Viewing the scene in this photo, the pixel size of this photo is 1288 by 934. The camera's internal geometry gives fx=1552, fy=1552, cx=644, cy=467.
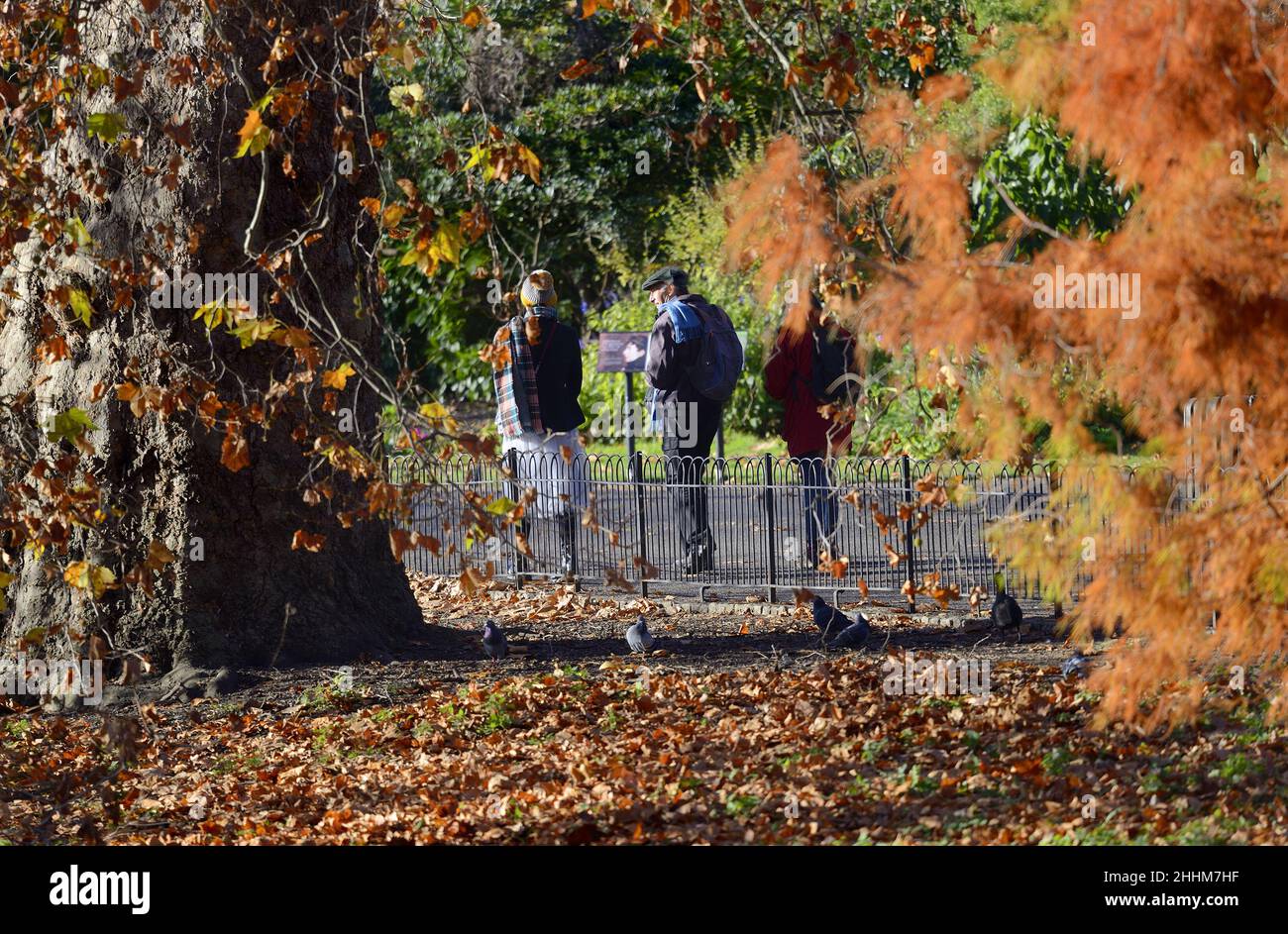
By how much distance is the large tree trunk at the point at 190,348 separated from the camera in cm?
769

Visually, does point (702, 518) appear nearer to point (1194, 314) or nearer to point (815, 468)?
point (815, 468)

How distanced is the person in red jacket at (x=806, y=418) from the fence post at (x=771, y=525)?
219 millimetres

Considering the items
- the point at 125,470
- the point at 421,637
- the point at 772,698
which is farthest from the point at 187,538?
the point at 772,698

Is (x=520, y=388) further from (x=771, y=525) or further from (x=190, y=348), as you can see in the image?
(x=190, y=348)

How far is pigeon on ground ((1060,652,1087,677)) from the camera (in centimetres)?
720

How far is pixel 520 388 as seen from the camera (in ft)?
36.2

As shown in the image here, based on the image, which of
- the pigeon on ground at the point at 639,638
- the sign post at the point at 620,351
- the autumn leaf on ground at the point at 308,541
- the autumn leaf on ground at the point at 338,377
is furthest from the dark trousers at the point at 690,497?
the autumn leaf on ground at the point at 338,377

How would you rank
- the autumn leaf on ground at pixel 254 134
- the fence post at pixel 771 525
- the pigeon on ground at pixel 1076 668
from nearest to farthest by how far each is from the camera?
the autumn leaf on ground at pixel 254 134, the pigeon on ground at pixel 1076 668, the fence post at pixel 771 525

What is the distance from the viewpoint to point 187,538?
25.8 ft

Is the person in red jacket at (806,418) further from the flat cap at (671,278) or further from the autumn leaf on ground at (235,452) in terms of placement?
the autumn leaf on ground at (235,452)

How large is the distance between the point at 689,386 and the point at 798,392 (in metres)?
0.77

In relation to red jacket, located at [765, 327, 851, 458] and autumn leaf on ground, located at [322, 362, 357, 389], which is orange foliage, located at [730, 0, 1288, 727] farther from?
red jacket, located at [765, 327, 851, 458]

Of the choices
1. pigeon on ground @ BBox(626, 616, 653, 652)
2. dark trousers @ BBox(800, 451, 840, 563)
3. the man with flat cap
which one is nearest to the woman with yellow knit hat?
the man with flat cap

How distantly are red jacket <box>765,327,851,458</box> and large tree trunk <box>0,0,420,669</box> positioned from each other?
3.50m
